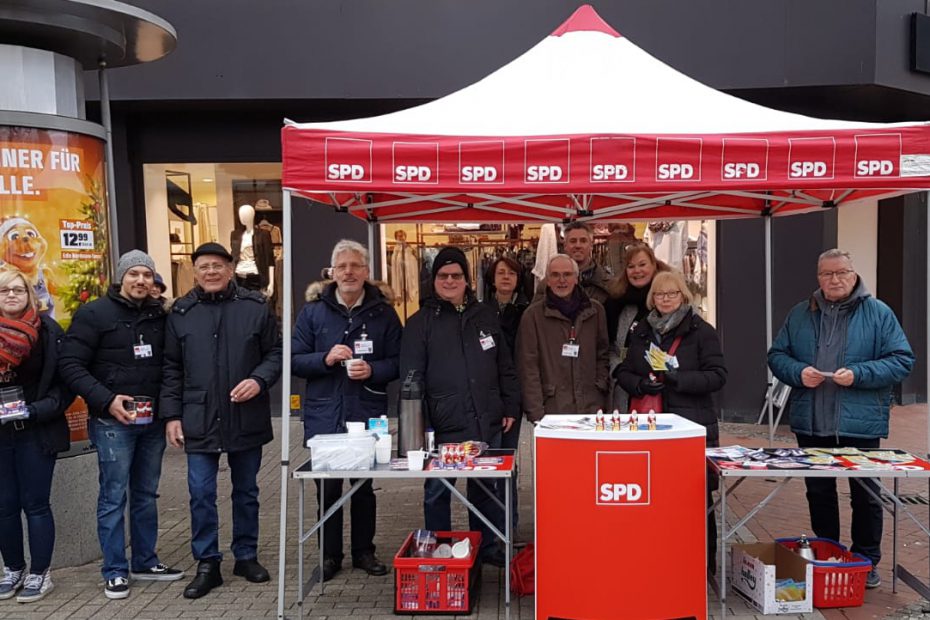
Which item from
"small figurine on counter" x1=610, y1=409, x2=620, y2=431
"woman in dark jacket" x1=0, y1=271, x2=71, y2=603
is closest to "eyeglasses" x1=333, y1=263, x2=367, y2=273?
"woman in dark jacket" x1=0, y1=271, x2=71, y2=603

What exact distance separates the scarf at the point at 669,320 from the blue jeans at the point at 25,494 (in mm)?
3571

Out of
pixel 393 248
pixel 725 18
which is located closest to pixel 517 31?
pixel 725 18

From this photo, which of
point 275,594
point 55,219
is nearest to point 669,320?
point 275,594

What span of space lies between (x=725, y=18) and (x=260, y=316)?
6.45 meters

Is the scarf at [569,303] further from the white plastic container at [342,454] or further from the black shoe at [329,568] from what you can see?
the black shoe at [329,568]

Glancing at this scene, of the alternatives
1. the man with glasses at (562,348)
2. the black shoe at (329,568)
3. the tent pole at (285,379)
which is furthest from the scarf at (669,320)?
the black shoe at (329,568)

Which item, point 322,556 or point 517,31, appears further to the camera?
point 517,31

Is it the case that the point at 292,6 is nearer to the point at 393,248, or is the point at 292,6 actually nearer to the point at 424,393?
the point at 393,248

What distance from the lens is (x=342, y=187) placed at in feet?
12.5

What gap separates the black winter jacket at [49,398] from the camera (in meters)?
4.19

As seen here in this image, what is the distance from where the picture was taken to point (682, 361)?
443 cm

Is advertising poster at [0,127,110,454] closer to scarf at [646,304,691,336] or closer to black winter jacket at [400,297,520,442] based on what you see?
black winter jacket at [400,297,520,442]

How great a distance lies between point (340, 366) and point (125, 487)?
1.43m

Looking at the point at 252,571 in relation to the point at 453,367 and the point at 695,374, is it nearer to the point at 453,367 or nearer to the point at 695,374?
the point at 453,367
